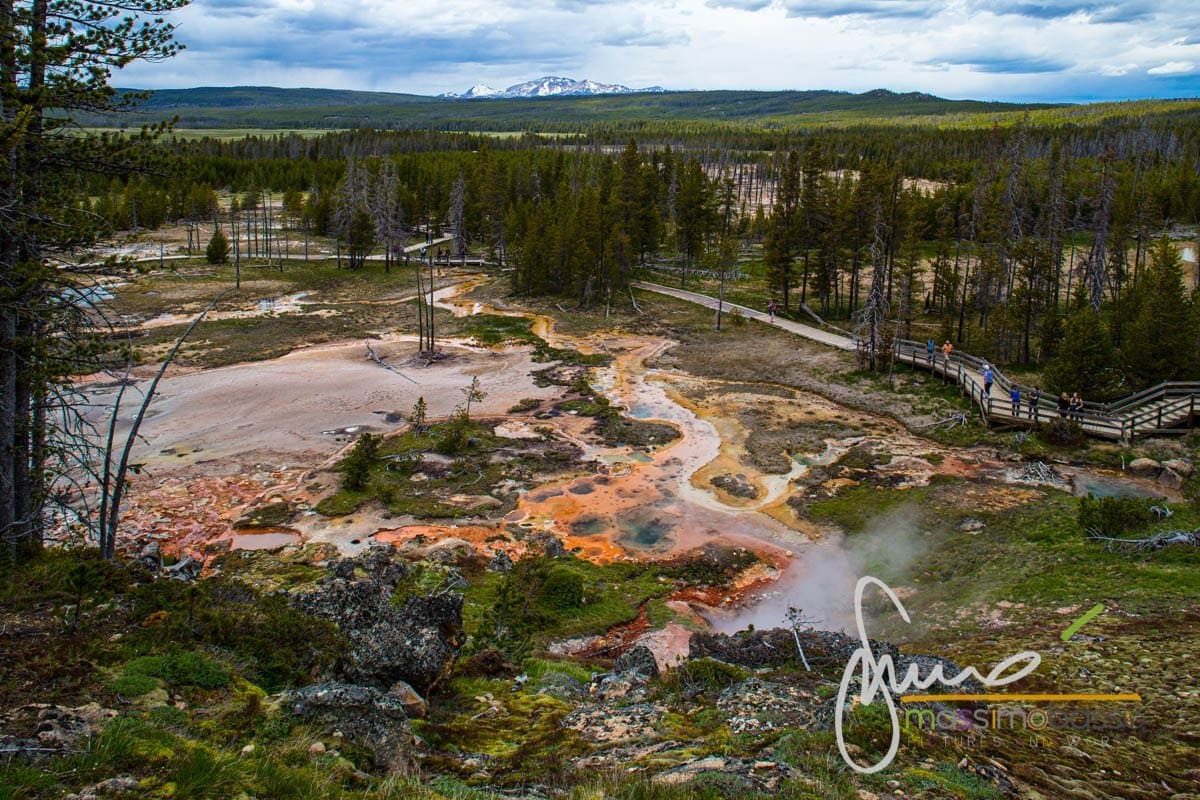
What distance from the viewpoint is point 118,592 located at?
11.6m

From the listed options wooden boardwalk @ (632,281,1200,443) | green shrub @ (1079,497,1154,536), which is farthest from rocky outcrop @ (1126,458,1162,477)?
green shrub @ (1079,497,1154,536)

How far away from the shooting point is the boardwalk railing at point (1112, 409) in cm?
2844

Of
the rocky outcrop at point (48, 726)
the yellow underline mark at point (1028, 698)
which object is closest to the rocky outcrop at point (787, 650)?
the yellow underline mark at point (1028, 698)

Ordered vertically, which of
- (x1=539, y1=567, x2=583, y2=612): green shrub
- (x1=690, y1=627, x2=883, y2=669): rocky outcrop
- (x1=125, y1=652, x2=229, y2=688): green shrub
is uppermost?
(x1=125, y1=652, x2=229, y2=688): green shrub

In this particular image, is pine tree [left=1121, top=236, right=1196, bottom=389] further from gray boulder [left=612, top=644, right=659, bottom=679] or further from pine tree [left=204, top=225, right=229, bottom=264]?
pine tree [left=204, top=225, right=229, bottom=264]

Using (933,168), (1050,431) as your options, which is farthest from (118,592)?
(933,168)

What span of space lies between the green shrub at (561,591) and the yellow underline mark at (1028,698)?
32.1 feet

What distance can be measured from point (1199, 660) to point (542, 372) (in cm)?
3593

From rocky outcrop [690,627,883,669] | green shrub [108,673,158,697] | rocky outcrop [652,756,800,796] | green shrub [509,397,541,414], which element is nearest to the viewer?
rocky outcrop [652,756,800,796]

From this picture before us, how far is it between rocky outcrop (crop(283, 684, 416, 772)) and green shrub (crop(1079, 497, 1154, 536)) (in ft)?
63.5

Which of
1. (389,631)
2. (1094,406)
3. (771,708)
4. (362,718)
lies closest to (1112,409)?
(1094,406)

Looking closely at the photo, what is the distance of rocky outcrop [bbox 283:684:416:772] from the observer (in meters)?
9.02

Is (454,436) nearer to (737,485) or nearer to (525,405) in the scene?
Result: (525,405)

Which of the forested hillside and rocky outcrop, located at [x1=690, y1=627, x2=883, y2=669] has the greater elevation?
the forested hillside
